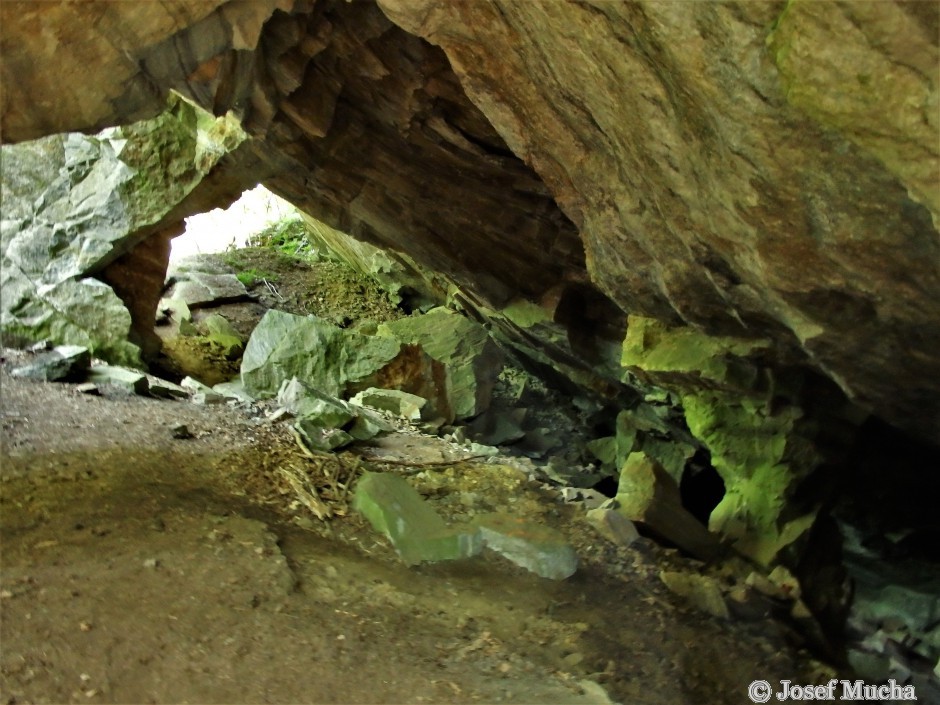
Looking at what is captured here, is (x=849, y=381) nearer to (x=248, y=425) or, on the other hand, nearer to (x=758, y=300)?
(x=758, y=300)

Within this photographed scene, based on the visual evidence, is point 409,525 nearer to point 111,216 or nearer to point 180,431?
point 180,431

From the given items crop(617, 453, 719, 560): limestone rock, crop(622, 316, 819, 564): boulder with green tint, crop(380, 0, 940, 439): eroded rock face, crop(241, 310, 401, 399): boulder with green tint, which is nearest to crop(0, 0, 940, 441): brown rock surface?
crop(380, 0, 940, 439): eroded rock face

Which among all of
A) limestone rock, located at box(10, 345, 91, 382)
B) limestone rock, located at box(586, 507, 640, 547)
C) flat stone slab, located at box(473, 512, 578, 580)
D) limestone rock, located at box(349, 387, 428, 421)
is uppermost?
limestone rock, located at box(10, 345, 91, 382)

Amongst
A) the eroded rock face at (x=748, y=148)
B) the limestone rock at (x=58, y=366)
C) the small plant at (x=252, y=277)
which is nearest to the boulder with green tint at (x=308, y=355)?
the limestone rock at (x=58, y=366)

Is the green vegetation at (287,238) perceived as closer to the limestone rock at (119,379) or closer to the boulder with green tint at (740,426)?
the limestone rock at (119,379)

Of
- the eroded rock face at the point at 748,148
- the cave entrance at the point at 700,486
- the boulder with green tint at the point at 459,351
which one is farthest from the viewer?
the cave entrance at the point at 700,486

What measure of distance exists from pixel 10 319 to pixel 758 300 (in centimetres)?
616

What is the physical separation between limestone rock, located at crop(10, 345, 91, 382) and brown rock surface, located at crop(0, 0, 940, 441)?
2.54 meters

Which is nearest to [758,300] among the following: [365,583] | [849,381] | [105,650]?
[849,381]

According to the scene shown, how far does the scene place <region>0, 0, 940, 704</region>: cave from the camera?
127 inches

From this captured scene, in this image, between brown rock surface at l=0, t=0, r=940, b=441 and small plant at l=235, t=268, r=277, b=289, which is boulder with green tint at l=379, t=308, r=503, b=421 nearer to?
small plant at l=235, t=268, r=277, b=289

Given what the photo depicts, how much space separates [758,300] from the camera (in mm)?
5652

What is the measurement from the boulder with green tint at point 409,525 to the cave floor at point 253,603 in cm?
11

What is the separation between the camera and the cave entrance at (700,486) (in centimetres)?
1262
